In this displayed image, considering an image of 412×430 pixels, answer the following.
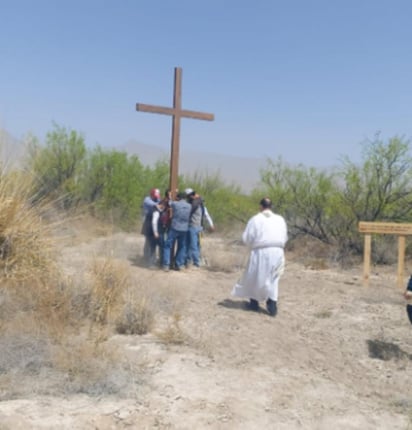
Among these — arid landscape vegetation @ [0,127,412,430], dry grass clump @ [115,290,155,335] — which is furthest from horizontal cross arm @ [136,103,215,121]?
dry grass clump @ [115,290,155,335]

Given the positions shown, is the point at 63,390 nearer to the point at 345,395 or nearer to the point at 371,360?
the point at 345,395

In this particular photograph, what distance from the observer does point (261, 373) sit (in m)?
4.89

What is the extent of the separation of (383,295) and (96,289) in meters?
5.33

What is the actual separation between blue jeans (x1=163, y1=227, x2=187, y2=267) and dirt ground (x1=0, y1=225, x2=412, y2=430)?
68.1 inches

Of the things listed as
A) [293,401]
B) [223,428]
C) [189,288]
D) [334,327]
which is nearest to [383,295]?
[334,327]

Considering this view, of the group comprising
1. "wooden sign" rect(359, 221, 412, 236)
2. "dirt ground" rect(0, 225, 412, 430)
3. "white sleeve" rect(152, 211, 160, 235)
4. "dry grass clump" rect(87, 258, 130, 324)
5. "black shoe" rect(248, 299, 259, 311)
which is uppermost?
"wooden sign" rect(359, 221, 412, 236)

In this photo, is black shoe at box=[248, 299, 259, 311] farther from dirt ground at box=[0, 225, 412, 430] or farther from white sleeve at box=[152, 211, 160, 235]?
white sleeve at box=[152, 211, 160, 235]

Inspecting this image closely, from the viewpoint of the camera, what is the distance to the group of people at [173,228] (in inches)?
396

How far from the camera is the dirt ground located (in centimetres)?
382

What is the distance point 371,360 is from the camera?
555 centimetres

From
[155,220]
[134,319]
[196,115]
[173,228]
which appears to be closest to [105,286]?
[134,319]

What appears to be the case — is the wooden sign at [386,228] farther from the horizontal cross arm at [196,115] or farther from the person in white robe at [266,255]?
the horizontal cross arm at [196,115]

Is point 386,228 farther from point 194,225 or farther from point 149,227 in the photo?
point 149,227

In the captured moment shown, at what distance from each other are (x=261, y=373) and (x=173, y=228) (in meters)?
5.44
